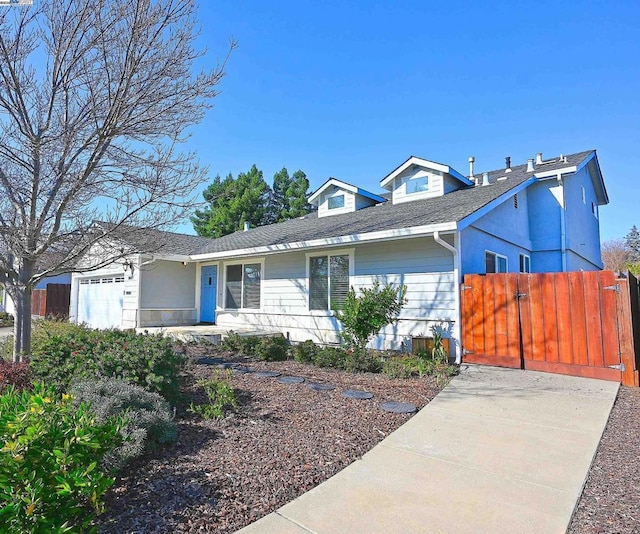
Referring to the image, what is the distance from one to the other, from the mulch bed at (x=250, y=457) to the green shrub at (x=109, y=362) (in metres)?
0.51

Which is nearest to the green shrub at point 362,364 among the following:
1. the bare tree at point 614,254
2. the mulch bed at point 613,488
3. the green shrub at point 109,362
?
the green shrub at point 109,362

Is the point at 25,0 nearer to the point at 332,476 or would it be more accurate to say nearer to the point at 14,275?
the point at 14,275

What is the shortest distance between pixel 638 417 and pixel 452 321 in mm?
3559

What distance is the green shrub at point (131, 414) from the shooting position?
289 centimetres

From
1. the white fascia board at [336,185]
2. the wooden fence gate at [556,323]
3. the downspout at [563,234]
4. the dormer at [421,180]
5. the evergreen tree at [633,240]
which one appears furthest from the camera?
the evergreen tree at [633,240]

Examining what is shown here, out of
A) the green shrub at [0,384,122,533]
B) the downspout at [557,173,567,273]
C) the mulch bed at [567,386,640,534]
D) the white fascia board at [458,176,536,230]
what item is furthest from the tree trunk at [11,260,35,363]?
the downspout at [557,173,567,273]

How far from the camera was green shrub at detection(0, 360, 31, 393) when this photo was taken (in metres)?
4.55

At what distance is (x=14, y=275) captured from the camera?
632cm

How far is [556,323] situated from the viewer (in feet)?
21.5

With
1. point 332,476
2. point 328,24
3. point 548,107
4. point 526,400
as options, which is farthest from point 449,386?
point 548,107

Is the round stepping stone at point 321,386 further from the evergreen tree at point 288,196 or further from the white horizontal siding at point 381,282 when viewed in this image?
the evergreen tree at point 288,196

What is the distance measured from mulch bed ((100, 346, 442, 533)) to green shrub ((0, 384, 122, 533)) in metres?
0.31

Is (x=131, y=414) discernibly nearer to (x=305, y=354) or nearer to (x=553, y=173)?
(x=305, y=354)

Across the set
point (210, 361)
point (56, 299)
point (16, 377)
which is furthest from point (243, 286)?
point (56, 299)
